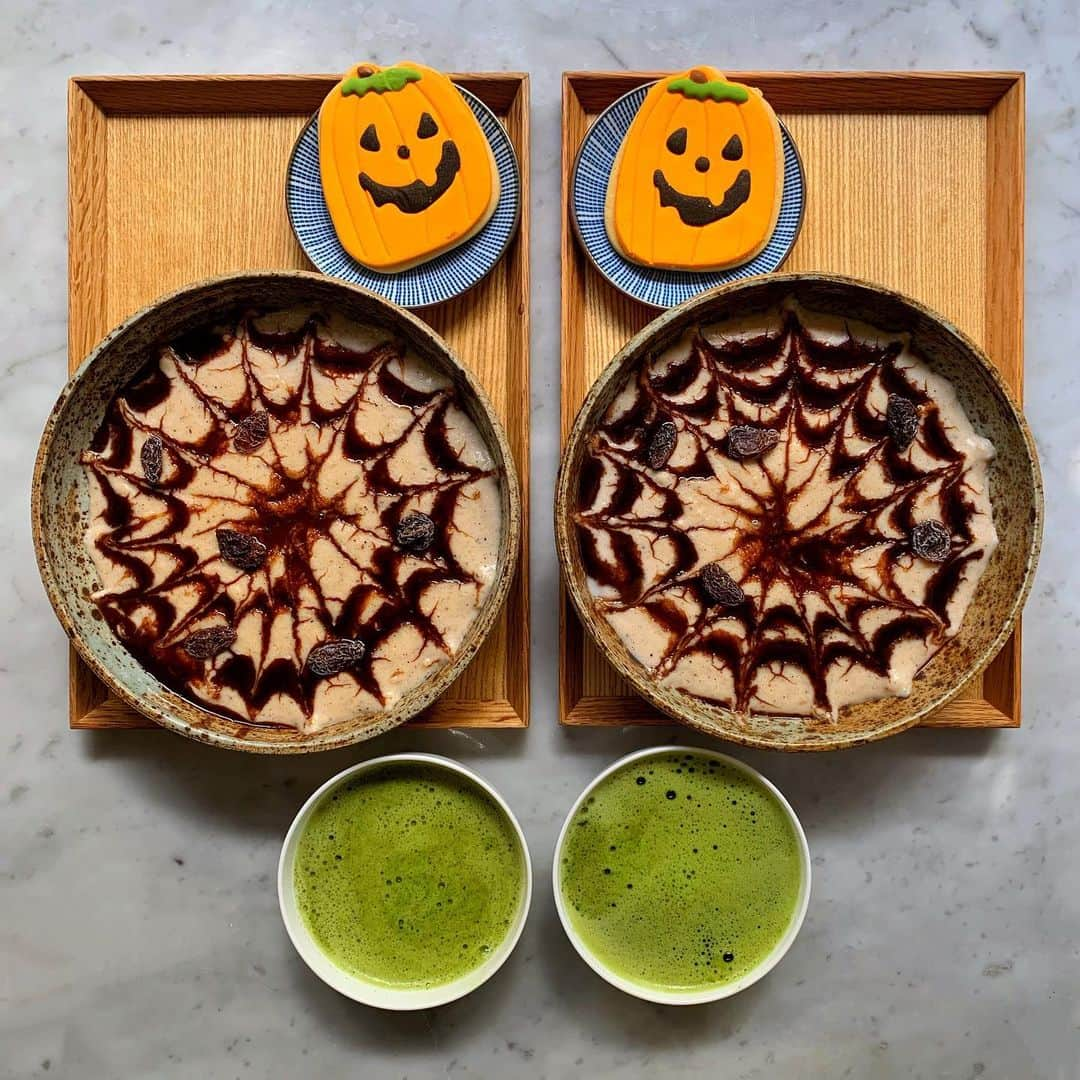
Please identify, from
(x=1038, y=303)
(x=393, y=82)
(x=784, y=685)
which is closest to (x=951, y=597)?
(x=784, y=685)

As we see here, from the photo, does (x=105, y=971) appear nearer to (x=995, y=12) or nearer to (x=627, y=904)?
(x=627, y=904)

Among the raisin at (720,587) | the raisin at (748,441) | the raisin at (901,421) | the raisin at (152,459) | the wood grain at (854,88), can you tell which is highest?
the wood grain at (854,88)

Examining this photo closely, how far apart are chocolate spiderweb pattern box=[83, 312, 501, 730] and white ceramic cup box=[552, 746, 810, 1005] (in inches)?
16.7

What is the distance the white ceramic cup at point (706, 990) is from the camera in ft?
5.69

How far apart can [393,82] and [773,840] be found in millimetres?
1564

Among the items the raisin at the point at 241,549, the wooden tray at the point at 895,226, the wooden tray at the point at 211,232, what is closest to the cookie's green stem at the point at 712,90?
the wooden tray at the point at 895,226

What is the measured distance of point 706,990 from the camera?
1763 millimetres

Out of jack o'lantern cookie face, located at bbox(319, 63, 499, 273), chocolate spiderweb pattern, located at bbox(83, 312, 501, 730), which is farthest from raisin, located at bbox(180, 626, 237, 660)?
jack o'lantern cookie face, located at bbox(319, 63, 499, 273)

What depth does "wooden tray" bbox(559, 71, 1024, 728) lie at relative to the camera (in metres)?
1.84

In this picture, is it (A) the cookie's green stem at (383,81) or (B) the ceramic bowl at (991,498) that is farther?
(A) the cookie's green stem at (383,81)

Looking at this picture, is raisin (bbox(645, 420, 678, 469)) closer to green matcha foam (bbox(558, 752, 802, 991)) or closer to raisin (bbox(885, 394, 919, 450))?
raisin (bbox(885, 394, 919, 450))

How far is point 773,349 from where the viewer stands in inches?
68.5

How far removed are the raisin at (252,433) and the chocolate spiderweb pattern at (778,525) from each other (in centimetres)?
59

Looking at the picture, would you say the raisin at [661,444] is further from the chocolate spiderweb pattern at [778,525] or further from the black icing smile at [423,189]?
the black icing smile at [423,189]
